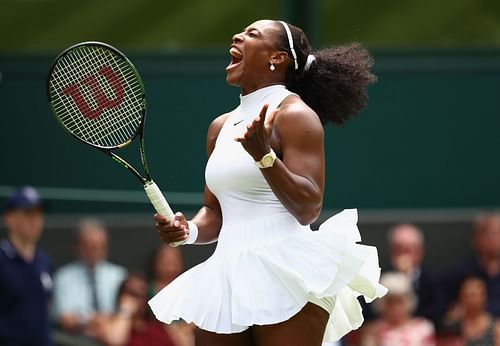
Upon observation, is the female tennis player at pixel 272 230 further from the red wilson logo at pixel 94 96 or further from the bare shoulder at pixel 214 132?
the red wilson logo at pixel 94 96

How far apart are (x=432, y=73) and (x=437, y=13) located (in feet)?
1.46

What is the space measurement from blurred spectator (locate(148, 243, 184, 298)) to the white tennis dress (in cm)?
335

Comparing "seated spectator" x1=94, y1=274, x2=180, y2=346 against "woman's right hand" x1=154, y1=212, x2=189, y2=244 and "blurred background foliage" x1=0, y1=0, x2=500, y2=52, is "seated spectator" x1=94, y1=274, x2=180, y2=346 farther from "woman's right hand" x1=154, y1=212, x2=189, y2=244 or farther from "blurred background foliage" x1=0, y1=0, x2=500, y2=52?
"woman's right hand" x1=154, y1=212, x2=189, y2=244

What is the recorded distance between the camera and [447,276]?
7805mm

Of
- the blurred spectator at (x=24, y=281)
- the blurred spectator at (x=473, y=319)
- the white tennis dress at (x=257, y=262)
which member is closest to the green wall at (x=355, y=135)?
the blurred spectator at (x=24, y=281)

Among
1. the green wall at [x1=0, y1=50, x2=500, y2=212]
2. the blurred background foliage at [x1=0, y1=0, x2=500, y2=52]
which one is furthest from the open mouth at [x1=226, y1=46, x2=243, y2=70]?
the blurred background foliage at [x1=0, y1=0, x2=500, y2=52]

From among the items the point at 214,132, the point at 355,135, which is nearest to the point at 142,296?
the point at 355,135

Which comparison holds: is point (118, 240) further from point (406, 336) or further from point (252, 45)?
point (252, 45)

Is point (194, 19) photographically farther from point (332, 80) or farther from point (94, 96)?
point (332, 80)

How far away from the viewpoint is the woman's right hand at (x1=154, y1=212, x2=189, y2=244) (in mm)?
4180

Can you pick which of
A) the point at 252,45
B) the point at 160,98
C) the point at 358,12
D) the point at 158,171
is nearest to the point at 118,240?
the point at 158,171

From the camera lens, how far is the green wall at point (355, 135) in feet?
28.6

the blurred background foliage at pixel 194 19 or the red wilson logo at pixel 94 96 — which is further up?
the red wilson logo at pixel 94 96

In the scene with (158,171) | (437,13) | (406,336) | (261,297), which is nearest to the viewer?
(261,297)
